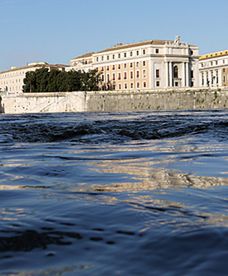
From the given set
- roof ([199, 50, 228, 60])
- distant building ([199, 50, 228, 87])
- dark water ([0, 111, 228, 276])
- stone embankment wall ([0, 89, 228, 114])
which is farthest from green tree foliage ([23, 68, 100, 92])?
dark water ([0, 111, 228, 276])

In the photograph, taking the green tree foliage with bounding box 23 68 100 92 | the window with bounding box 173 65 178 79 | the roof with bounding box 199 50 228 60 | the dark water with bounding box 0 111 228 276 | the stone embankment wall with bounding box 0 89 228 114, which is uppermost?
the roof with bounding box 199 50 228 60

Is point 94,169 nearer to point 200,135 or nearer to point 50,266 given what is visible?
point 50,266

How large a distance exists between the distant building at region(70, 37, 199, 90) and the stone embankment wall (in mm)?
23210

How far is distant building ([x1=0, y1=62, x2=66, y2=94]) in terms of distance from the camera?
11488 centimetres

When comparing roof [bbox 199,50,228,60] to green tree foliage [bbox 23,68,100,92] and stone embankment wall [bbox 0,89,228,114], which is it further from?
stone embankment wall [bbox 0,89,228,114]

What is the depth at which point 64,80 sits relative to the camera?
252 ft

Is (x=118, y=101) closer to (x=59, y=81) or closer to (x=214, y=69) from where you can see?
(x=59, y=81)

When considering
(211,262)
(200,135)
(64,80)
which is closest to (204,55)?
(64,80)

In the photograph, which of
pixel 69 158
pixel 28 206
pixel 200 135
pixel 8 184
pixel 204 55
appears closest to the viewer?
pixel 28 206

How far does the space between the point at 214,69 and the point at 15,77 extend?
4359cm

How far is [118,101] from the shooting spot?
58219 mm

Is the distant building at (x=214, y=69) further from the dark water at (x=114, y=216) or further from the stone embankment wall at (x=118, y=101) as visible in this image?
the dark water at (x=114, y=216)

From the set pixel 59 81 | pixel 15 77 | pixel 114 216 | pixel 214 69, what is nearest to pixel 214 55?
pixel 214 69

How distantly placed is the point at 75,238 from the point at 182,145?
4.60 meters
